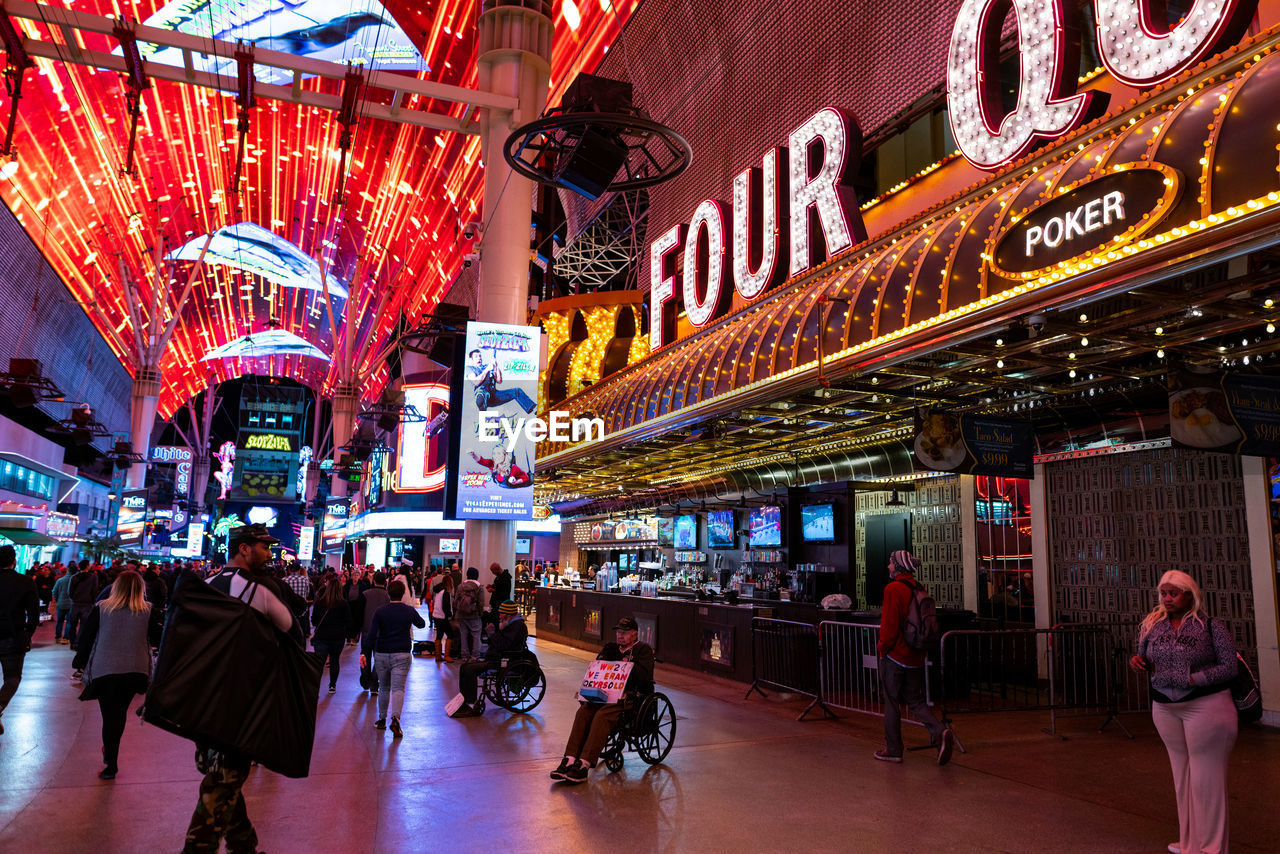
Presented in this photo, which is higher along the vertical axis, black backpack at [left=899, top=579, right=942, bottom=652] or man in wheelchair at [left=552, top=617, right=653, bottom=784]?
black backpack at [left=899, top=579, right=942, bottom=652]

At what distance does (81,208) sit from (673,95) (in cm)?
2475

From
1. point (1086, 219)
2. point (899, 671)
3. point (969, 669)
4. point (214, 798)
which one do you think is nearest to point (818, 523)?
point (969, 669)

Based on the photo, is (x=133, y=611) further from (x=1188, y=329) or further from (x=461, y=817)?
(x=1188, y=329)

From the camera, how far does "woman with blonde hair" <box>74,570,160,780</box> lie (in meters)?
7.96

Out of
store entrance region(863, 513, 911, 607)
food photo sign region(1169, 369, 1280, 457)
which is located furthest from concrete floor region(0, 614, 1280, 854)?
store entrance region(863, 513, 911, 607)

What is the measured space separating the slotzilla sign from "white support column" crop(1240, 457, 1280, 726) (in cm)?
494

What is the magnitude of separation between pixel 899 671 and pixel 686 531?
48.3 ft

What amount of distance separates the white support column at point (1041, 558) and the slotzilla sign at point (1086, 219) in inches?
254

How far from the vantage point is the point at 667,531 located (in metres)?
25.2

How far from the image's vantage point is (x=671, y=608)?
1747 centimetres

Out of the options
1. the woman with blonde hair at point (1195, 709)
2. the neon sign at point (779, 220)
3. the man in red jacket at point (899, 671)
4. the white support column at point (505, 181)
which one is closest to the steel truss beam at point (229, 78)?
the white support column at point (505, 181)

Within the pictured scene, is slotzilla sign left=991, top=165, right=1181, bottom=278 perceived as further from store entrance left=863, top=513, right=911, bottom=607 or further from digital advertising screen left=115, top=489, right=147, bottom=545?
digital advertising screen left=115, top=489, right=147, bottom=545

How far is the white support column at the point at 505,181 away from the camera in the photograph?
17.5m

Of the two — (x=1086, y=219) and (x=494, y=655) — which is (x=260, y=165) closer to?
(x=494, y=655)
